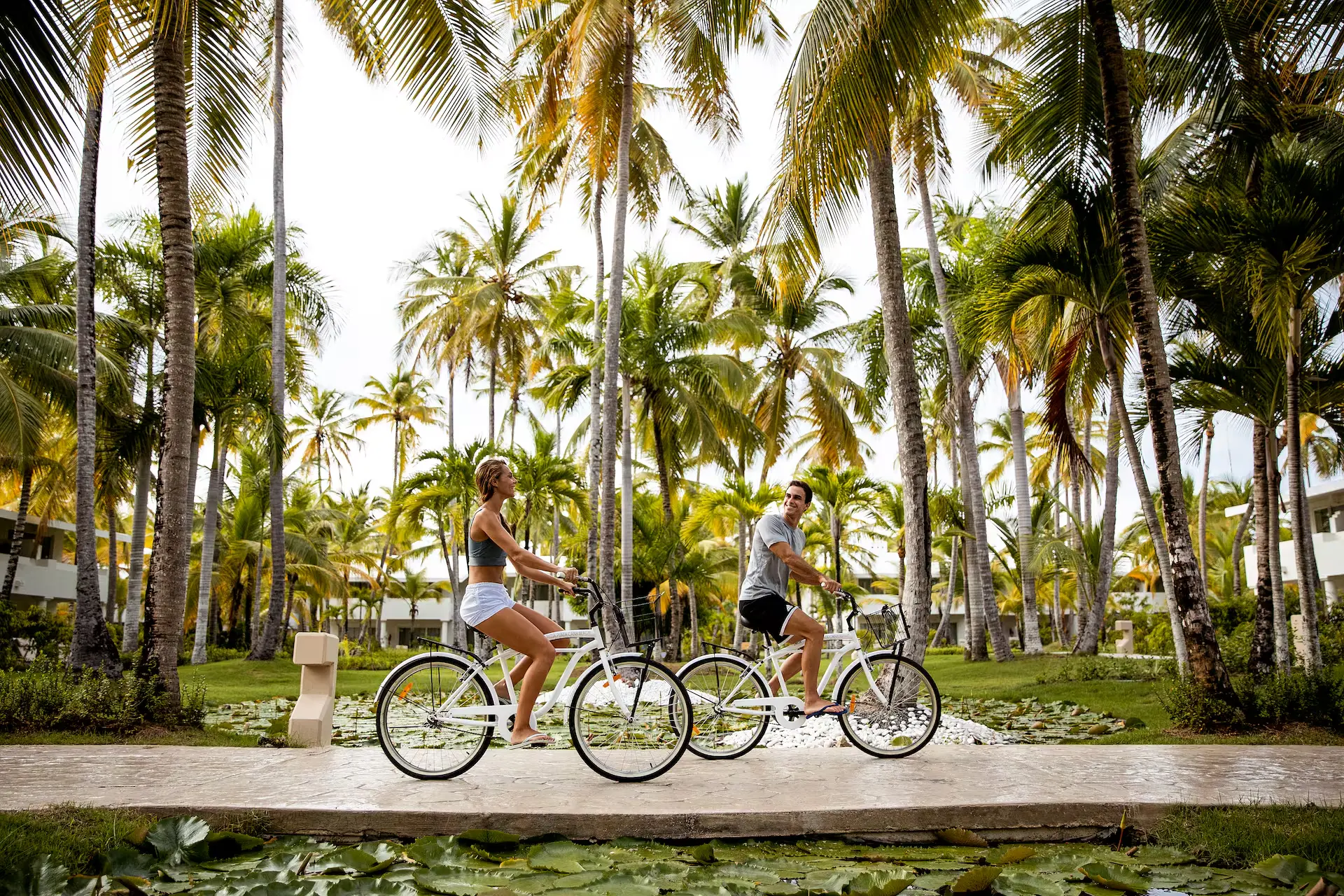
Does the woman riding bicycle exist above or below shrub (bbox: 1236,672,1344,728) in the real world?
above

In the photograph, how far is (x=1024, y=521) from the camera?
2388cm

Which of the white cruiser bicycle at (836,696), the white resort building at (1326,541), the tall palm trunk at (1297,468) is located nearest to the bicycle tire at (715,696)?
the white cruiser bicycle at (836,696)

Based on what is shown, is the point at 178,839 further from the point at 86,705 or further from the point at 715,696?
the point at 86,705

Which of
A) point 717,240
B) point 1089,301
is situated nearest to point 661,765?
point 1089,301

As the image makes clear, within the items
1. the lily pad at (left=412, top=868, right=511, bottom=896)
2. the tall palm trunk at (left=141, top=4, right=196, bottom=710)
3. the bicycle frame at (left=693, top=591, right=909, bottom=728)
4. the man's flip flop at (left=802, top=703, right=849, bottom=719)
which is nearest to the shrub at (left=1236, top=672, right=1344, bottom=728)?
the bicycle frame at (left=693, top=591, right=909, bottom=728)

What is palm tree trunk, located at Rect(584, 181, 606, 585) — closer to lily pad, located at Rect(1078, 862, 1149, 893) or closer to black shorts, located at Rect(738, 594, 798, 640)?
black shorts, located at Rect(738, 594, 798, 640)

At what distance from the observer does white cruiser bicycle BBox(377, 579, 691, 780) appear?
5.79 m

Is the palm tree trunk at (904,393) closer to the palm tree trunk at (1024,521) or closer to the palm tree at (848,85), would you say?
the palm tree at (848,85)

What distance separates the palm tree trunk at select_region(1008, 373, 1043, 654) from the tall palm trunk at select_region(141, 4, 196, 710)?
19.3 m

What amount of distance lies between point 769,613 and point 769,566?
331 mm

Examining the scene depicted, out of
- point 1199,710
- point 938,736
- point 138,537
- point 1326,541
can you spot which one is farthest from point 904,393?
point 1326,541

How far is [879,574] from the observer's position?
2532 inches

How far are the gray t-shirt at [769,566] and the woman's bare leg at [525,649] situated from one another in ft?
5.12

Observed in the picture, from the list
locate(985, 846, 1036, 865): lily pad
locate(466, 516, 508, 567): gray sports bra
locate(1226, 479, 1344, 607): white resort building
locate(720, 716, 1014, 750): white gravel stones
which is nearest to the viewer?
locate(985, 846, 1036, 865): lily pad
